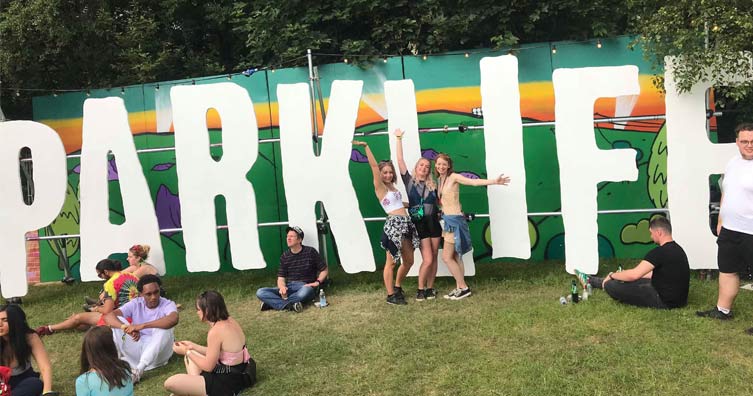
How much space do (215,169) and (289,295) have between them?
70.1 inches

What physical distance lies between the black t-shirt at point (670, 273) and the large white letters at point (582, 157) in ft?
3.46

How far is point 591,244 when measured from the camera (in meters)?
6.35

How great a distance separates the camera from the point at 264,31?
8.63 metres

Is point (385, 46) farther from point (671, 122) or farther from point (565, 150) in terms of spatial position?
point (671, 122)

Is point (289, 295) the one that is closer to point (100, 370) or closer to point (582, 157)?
point (100, 370)

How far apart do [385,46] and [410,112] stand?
7.82ft

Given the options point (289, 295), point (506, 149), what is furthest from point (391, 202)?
point (289, 295)

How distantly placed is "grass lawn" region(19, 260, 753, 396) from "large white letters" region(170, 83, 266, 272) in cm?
74

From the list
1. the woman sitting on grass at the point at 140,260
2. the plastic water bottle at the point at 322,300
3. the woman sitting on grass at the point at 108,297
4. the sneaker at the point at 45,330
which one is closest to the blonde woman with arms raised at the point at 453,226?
the plastic water bottle at the point at 322,300

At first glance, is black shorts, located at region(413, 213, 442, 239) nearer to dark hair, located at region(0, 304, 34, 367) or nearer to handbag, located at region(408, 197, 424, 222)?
handbag, located at region(408, 197, 424, 222)

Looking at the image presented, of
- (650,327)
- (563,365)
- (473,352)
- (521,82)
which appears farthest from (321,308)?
(521,82)

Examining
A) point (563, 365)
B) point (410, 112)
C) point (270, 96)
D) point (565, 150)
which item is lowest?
point (563, 365)

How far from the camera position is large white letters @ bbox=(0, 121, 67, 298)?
7.14 metres

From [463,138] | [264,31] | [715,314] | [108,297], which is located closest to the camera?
[715,314]
